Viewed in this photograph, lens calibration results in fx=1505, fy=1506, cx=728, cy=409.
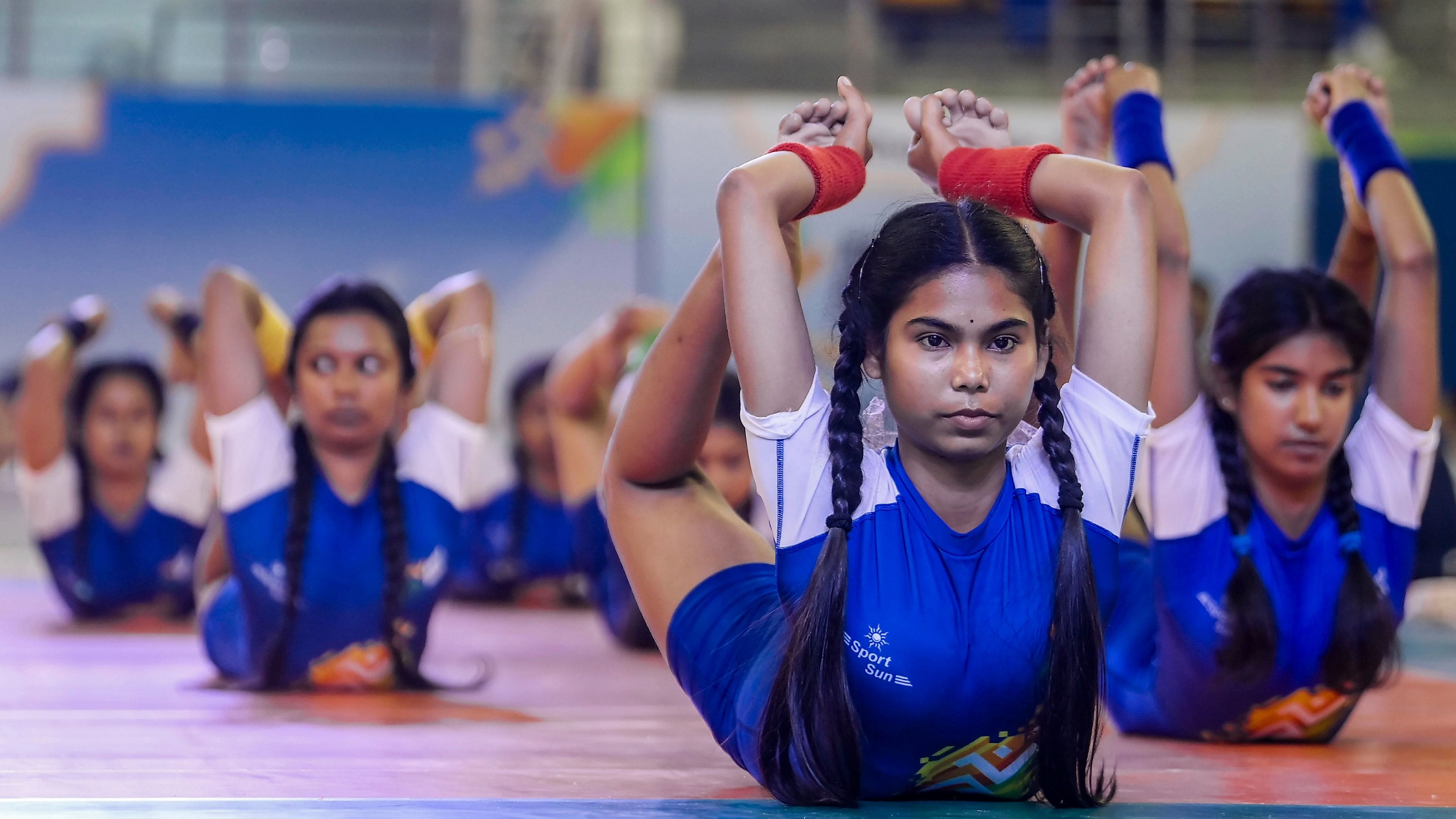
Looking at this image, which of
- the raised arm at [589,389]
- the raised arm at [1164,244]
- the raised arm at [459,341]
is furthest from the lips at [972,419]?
the raised arm at [589,389]

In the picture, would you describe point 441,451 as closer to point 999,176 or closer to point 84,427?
point 999,176

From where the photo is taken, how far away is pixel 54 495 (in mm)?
4410

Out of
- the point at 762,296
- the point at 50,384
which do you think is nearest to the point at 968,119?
the point at 762,296

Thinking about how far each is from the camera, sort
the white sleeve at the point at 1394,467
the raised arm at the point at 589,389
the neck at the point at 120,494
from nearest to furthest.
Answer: the white sleeve at the point at 1394,467, the raised arm at the point at 589,389, the neck at the point at 120,494

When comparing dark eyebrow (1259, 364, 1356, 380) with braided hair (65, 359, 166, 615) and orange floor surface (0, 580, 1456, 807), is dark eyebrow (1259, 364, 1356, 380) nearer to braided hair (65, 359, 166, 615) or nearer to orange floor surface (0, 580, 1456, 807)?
orange floor surface (0, 580, 1456, 807)

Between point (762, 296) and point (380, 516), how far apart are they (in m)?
1.47

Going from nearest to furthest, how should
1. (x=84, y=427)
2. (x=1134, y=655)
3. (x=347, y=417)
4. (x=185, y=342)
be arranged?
(x=1134, y=655) < (x=347, y=417) < (x=185, y=342) < (x=84, y=427)

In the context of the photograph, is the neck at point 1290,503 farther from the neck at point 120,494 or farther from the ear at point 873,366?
the neck at point 120,494

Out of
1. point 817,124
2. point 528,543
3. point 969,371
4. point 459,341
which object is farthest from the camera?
point 528,543

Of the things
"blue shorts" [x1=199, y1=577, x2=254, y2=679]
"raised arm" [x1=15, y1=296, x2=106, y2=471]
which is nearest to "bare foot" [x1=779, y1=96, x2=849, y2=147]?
"blue shorts" [x1=199, y1=577, x2=254, y2=679]

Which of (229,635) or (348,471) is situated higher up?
(348,471)

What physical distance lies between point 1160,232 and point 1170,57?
5106 millimetres

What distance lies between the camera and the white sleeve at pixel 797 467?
163cm

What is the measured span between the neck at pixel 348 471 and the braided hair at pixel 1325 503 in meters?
1.56
